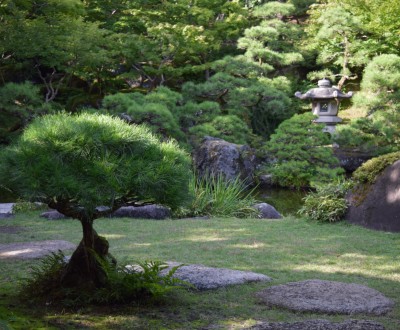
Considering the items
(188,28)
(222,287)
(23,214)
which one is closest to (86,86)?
(188,28)

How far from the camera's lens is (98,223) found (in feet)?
24.4

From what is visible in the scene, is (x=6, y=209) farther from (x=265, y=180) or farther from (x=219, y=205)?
(x=265, y=180)

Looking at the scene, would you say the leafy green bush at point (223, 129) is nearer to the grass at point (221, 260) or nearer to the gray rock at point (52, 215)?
the grass at point (221, 260)

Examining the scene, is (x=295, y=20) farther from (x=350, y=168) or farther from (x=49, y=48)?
(x=49, y=48)

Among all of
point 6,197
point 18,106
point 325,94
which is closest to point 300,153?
point 325,94

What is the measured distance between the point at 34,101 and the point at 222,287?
9.79 m

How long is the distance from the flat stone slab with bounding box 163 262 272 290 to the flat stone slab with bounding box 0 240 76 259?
1659 mm

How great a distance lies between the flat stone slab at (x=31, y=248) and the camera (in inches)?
194

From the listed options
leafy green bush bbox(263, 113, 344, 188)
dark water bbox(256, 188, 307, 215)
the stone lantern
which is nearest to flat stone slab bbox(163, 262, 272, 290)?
dark water bbox(256, 188, 307, 215)

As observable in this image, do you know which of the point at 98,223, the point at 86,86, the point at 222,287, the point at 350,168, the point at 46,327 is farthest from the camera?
the point at 86,86

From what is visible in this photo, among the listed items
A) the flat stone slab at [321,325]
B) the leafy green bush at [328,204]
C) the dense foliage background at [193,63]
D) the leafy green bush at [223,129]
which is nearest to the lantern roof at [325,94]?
the dense foliage background at [193,63]

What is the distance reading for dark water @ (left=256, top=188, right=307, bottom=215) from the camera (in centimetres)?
1110

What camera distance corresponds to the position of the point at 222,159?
1245 cm

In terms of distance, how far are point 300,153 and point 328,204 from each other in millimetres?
6205
